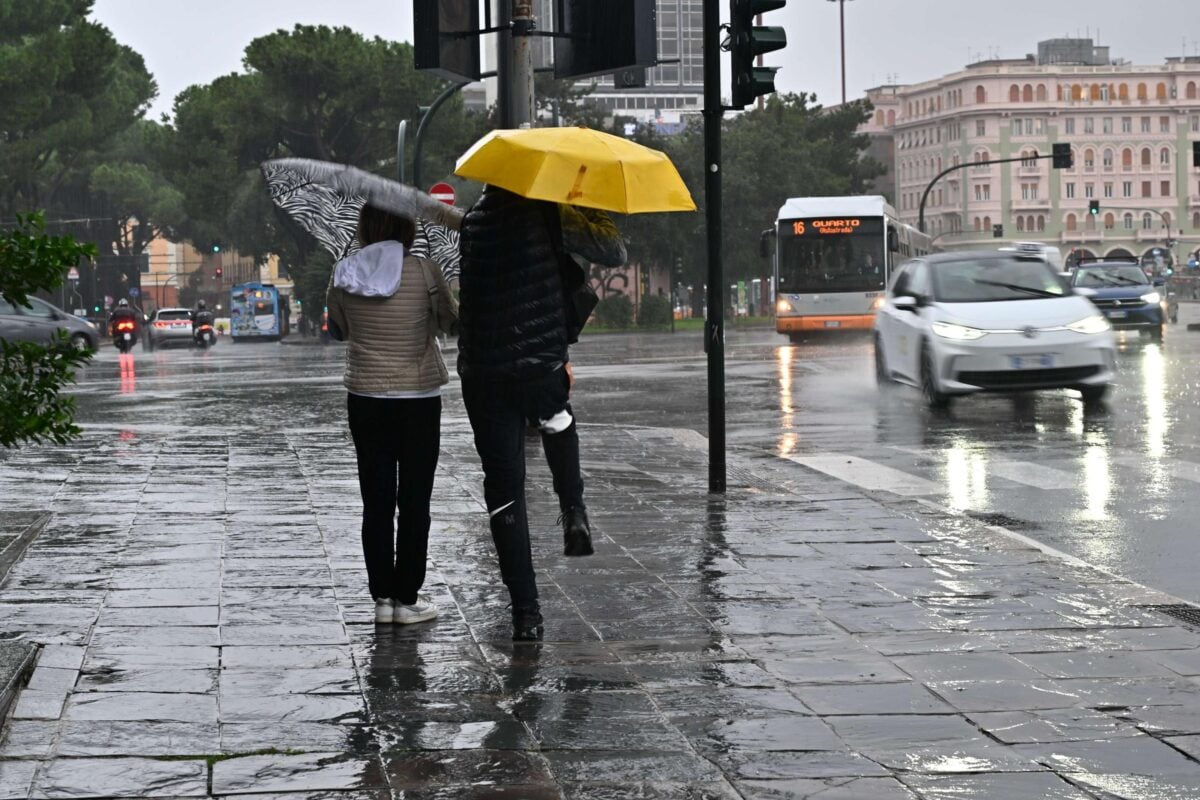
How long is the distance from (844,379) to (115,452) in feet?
42.7

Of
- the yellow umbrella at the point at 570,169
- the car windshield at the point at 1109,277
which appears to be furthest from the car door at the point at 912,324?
the car windshield at the point at 1109,277

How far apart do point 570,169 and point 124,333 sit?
2134 inches

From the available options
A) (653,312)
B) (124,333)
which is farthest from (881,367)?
(653,312)

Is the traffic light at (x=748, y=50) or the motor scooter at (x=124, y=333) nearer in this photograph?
the traffic light at (x=748, y=50)

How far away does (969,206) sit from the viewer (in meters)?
176

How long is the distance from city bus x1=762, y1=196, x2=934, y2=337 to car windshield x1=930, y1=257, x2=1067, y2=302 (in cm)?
2177

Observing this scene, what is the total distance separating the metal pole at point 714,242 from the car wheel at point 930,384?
7319 millimetres

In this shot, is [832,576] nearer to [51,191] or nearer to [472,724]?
[472,724]

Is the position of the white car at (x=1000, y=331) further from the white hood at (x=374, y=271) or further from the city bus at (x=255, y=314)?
the city bus at (x=255, y=314)

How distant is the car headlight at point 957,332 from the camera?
58.7 feet

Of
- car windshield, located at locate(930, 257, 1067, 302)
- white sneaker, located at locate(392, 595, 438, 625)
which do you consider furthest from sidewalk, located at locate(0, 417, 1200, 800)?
car windshield, located at locate(930, 257, 1067, 302)

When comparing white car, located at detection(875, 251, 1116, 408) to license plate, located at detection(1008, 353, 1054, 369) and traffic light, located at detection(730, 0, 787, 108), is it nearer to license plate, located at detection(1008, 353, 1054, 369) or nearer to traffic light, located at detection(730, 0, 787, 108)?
license plate, located at detection(1008, 353, 1054, 369)

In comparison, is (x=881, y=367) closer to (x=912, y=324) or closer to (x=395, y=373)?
(x=912, y=324)

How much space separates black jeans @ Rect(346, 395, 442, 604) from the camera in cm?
681
